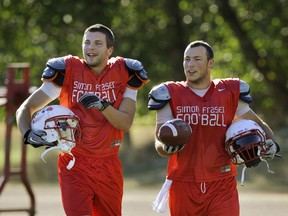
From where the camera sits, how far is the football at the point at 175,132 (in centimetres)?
764

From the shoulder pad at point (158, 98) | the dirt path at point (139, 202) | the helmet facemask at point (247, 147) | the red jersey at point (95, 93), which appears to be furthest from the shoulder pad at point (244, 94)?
the dirt path at point (139, 202)

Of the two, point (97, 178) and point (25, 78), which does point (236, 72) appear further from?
point (97, 178)

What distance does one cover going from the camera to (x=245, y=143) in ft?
25.8

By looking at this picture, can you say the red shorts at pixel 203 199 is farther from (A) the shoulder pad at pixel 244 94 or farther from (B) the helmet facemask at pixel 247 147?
(A) the shoulder pad at pixel 244 94

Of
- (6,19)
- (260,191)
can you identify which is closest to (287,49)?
(6,19)

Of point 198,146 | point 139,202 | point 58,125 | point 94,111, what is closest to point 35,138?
point 58,125

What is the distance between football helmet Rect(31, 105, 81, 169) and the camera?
7.87 meters

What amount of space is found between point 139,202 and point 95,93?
28.9ft

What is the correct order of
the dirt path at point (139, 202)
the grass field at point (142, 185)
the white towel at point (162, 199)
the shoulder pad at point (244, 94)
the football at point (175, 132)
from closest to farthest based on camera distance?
the football at point (175, 132), the white towel at point (162, 199), the shoulder pad at point (244, 94), the dirt path at point (139, 202), the grass field at point (142, 185)

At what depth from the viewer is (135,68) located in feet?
27.6

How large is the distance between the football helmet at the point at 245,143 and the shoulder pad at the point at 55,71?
1389mm

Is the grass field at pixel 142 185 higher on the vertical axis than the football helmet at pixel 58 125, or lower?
lower

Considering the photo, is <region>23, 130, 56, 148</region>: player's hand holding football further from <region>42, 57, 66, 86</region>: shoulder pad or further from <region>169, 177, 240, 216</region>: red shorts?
<region>169, 177, 240, 216</region>: red shorts

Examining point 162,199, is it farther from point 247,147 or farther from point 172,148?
point 247,147
